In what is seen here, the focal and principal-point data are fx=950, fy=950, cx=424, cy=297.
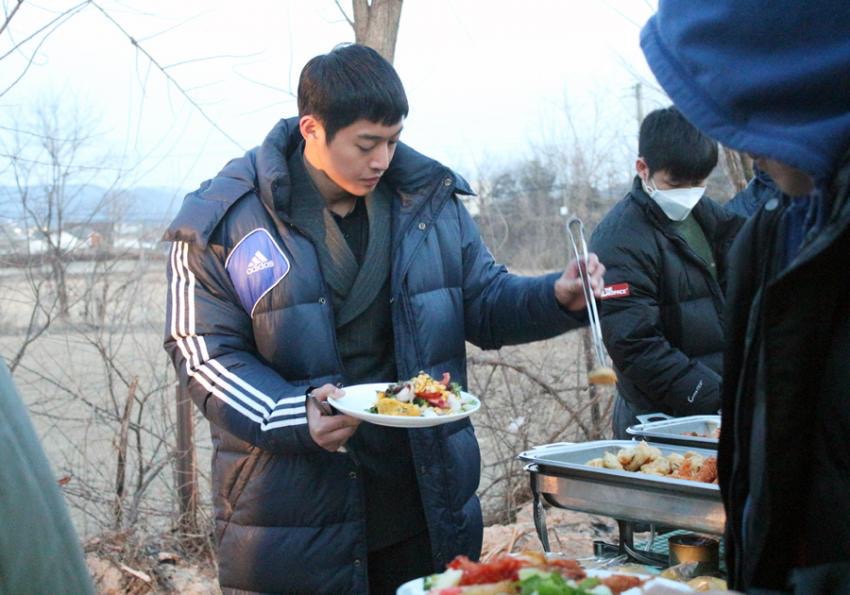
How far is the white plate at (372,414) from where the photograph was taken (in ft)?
7.97

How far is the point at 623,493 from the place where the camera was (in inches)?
104

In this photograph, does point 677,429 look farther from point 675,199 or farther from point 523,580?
point 523,580

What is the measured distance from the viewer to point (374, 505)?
9.21 ft

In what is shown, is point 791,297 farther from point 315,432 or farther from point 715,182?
point 715,182

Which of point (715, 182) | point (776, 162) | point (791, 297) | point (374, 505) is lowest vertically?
point (374, 505)

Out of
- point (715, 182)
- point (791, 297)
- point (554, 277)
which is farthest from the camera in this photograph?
point (715, 182)

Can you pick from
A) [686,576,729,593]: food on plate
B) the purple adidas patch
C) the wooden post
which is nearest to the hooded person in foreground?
[686,576,729,593]: food on plate

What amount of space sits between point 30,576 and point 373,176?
1698 mm

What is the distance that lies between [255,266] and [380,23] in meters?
2.32

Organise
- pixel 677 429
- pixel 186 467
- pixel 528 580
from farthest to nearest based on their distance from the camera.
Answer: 1. pixel 186 467
2. pixel 677 429
3. pixel 528 580

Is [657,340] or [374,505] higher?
[657,340]

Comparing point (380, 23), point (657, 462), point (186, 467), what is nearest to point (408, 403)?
point (657, 462)

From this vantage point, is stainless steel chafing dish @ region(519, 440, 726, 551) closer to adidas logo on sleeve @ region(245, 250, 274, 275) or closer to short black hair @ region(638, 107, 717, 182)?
adidas logo on sleeve @ region(245, 250, 274, 275)

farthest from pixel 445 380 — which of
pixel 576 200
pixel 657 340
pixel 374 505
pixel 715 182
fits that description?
pixel 715 182
